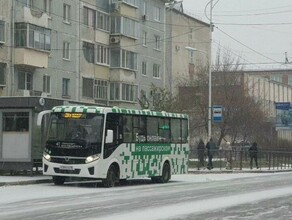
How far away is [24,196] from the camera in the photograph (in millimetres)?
18344

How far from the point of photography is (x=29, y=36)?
143 feet

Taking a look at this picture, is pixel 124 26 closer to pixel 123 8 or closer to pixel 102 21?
pixel 123 8

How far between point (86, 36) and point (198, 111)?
12.2m

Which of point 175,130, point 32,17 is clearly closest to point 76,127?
point 175,130

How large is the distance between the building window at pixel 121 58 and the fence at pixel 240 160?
696 inches

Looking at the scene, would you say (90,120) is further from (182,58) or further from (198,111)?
(182,58)

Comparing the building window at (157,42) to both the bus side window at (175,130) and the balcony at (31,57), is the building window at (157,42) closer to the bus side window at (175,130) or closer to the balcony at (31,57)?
the balcony at (31,57)

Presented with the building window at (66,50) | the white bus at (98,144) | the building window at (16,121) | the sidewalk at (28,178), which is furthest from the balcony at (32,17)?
the white bus at (98,144)

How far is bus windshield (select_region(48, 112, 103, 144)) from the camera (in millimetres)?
22250

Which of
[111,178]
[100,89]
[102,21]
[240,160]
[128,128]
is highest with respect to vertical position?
[102,21]

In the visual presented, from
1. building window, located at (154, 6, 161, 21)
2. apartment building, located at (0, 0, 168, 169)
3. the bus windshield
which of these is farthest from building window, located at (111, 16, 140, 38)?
the bus windshield

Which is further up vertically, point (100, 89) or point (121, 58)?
point (121, 58)

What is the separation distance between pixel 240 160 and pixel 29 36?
16680 mm

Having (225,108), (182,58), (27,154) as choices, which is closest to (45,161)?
(27,154)
